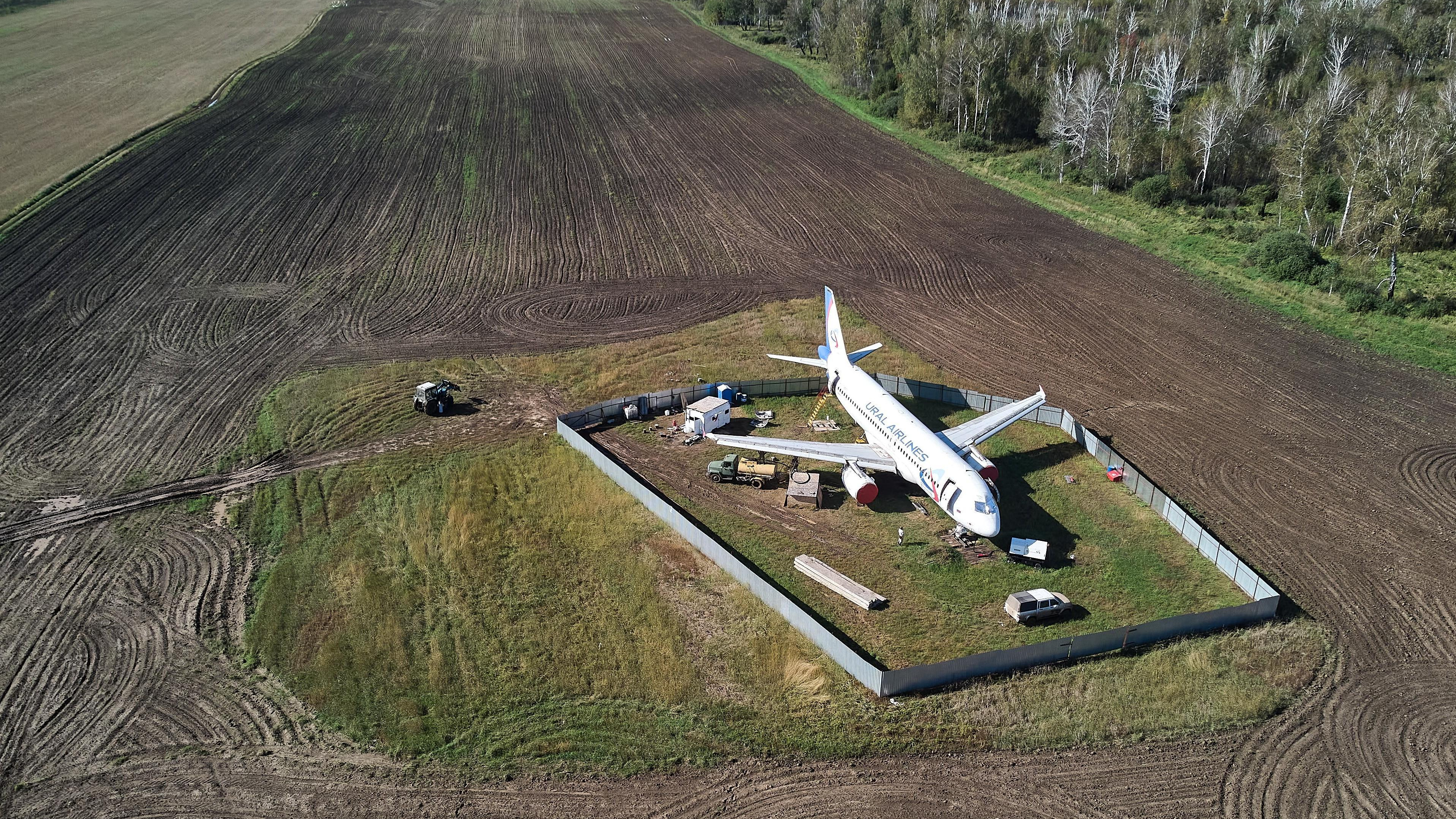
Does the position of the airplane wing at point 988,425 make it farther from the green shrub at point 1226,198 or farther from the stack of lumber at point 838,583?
the green shrub at point 1226,198

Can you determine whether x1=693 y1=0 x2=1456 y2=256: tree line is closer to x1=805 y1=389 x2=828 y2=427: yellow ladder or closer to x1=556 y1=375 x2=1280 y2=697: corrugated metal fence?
x1=556 y1=375 x2=1280 y2=697: corrugated metal fence

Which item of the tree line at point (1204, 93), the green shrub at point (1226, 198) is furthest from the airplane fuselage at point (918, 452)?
the green shrub at point (1226, 198)

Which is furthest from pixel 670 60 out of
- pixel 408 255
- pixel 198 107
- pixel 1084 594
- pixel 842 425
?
pixel 1084 594

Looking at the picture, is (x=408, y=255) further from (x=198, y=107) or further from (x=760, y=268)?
(x=198, y=107)

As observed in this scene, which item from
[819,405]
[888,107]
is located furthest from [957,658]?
[888,107]

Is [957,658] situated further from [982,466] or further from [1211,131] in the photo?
[1211,131]
